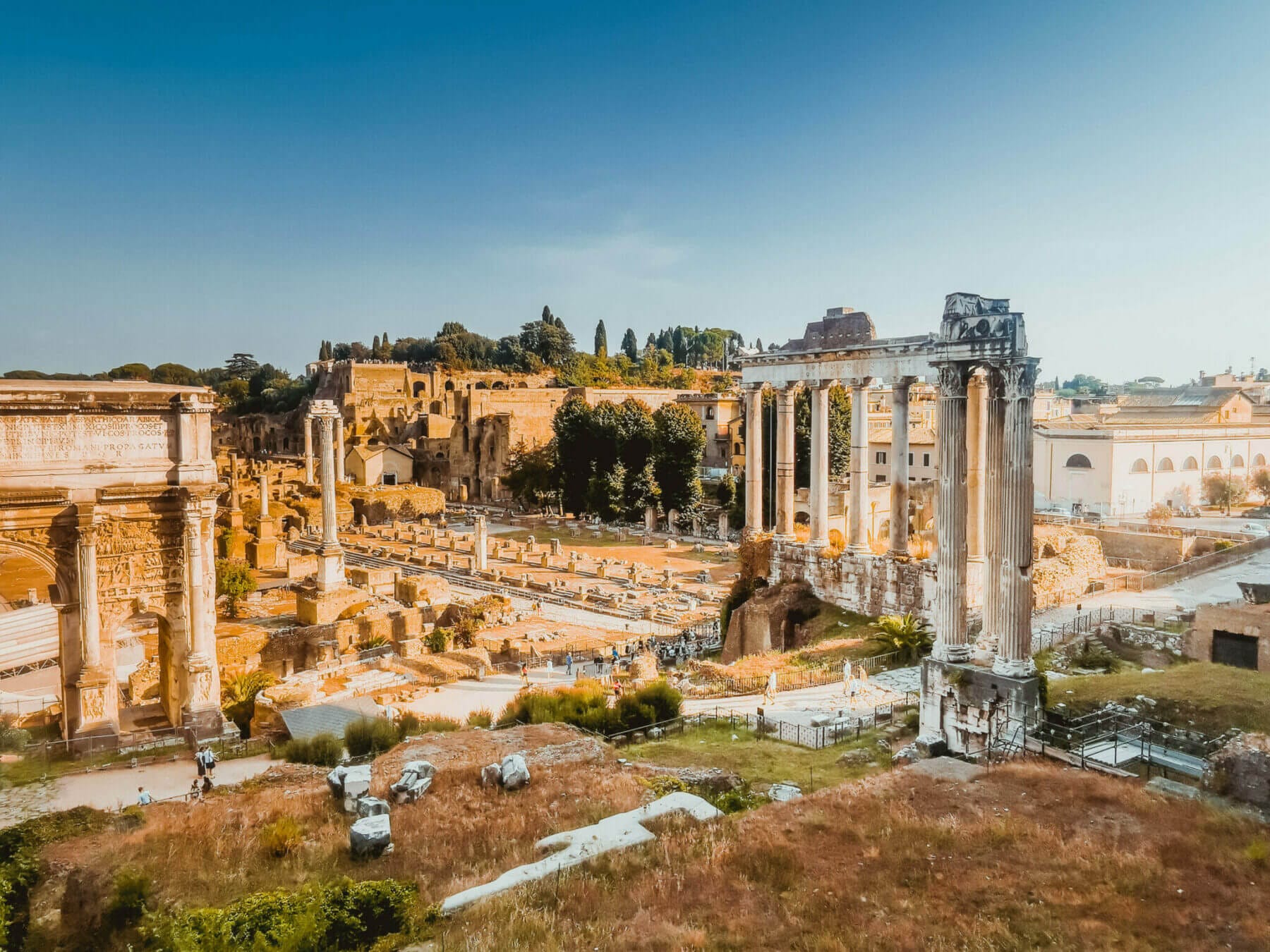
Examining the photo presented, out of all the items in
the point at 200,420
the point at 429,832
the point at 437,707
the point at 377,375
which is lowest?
the point at 437,707

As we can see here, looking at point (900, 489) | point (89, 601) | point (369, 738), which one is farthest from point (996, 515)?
point (89, 601)

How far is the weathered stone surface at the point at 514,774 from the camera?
10.2m

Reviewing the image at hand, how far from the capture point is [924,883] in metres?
7.39

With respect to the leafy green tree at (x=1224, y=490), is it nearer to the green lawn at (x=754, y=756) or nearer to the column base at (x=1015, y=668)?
the column base at (x=1015, y=668)

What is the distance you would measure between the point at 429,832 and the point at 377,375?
8493 centimetres

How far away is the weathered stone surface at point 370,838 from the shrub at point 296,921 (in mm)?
1233

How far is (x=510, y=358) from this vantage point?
10912 cm

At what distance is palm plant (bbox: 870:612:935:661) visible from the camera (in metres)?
17.1

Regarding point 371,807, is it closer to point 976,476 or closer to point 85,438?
point 85,438

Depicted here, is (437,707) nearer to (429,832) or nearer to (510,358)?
(429,832)

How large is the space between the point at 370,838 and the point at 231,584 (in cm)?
2255

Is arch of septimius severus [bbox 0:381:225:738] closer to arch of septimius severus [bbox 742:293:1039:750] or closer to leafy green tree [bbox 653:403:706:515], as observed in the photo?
arch of septimius severus [bbox 742:293:1039:750]

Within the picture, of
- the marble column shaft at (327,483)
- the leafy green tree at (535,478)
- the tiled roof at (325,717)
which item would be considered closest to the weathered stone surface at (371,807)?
the tiled roof at (325,717)

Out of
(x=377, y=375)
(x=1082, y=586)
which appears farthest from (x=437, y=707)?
(x=377, y=375)
